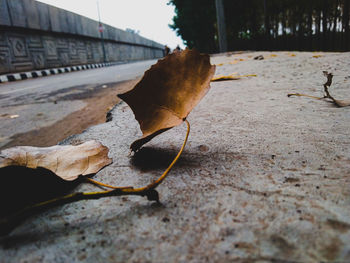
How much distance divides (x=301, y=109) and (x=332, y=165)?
52 centimetres

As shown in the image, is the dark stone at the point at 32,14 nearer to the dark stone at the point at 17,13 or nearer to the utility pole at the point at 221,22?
the dark stone at the point at 17,13

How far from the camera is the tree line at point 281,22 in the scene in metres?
5.34

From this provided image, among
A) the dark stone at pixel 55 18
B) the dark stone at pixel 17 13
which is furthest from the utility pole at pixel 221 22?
the dark stone at pixel 55 18

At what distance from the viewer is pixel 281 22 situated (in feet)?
27.5

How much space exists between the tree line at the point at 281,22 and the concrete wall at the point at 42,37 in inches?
260

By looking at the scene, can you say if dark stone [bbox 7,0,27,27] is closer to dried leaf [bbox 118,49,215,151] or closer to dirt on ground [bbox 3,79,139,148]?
dirt on ground [bbox 3,79,139,148]

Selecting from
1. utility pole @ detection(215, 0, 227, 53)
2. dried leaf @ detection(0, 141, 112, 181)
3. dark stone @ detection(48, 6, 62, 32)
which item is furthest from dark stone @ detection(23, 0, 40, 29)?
dried leaf @ detection(0, 141, 112, 181)

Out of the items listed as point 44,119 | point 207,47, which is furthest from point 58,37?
point 44,119

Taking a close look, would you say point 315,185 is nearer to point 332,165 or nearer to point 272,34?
point 332,165

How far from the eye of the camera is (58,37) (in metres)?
13.2

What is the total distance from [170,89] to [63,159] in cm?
34

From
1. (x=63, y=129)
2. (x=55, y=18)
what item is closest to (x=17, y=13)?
(x=55, y=18)

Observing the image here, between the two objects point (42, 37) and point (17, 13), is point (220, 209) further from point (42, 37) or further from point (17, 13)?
point (42, 37)

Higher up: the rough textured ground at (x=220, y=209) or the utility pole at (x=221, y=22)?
the utility pole at (x=221, y=22)
